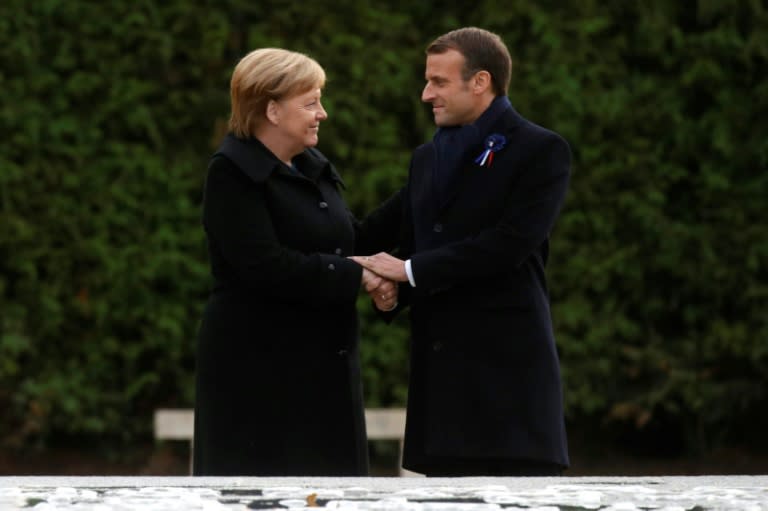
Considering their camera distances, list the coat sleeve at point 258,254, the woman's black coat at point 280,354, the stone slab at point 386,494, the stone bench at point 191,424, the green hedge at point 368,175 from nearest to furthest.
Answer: the stone slab at point 386,494 < the coat sleeve at point 258,254 < the woman's black coat at point 280,354 < the stone bench at point 191,424 < the green hedge at point 368,175

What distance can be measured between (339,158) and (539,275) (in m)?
2.90

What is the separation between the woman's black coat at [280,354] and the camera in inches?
153

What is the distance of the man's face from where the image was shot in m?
3.94

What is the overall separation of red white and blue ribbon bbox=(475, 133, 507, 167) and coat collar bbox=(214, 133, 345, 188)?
0.45 m

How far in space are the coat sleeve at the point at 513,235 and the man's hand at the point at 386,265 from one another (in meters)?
0.06

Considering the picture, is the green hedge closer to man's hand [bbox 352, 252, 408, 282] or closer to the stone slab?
man's hand [bbox 352, 252, 408, 282]

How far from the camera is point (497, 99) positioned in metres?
3.97

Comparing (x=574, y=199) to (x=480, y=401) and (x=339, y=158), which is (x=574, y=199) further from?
(x=480, y=401)

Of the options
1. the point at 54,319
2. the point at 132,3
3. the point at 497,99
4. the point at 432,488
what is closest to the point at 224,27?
the point at 132,3

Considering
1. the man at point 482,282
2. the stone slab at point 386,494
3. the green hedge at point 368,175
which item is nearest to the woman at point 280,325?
the man at point 482,282

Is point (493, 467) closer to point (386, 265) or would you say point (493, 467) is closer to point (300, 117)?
point (386, 265)

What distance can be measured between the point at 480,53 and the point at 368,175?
8.90ft

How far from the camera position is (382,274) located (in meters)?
3.98

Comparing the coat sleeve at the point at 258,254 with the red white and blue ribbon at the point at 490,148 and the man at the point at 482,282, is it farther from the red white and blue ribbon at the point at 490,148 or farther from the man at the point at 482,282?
the red white and blue ribbon at the point at 490,148
